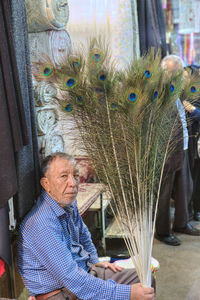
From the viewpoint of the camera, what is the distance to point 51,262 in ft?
4.62

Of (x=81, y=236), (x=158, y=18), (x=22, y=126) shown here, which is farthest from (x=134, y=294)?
(x=158, y=18)

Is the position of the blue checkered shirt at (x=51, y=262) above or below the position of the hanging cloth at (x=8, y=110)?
below

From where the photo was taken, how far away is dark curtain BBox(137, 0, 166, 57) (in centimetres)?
351

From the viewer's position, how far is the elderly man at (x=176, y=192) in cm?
295

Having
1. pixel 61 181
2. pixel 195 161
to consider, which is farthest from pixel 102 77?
pixel 195 161

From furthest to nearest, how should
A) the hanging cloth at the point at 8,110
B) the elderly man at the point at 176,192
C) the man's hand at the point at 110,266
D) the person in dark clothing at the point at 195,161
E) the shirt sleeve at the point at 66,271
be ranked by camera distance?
1. the person in dark clothing at the point at 195,161
2. the elderly man at the point at 176,192
3. the man's hand at the point at 110,266
4. the shirt sleeve at the point at 66,271
5. the hanging cloth at the point at 8,110

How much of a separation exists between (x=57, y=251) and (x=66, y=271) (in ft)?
0.31

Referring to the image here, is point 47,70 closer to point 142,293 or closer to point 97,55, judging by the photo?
point 97,55

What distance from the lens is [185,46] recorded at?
17.9 ft

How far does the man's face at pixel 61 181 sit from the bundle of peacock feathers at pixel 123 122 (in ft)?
0.42

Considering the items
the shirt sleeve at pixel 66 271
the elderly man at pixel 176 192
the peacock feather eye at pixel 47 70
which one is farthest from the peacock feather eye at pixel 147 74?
the elderly man at pixel 176 192

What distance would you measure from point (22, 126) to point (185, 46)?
4.66 meters

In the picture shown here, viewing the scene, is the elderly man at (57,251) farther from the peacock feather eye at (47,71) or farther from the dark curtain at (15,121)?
the peacock feather eye at (47,71)

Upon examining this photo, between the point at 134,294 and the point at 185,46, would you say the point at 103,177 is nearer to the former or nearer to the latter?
the point at 134,294
